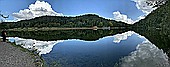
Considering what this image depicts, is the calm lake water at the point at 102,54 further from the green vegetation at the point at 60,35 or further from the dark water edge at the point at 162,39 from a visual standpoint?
the green vegetation at the point at 60,35

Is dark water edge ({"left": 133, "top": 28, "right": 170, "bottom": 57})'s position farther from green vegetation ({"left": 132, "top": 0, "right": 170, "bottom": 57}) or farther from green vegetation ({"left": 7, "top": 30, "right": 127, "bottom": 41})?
green vegetation ({"left": 7, "top": 30, "right": 127, "bottom": 41})

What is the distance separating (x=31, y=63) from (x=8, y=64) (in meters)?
2.54

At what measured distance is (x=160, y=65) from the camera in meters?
26.6

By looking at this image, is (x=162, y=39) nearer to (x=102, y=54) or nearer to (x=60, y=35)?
(x=102, y=54)

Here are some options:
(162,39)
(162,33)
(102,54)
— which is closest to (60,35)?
(162,33)

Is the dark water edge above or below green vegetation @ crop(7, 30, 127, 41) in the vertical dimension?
above

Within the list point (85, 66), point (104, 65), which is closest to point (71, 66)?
point (85, 66)

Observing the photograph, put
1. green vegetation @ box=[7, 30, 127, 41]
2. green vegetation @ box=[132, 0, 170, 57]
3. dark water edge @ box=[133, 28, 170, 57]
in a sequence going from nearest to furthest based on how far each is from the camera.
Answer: dark water edge @ box=[133, 28, 170, 57] < green vegetation @ box=[132, 0, 170, 57] < green vegetation @ box=[7, 30, 127, 41]

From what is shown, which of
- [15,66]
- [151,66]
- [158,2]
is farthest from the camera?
[158,2]

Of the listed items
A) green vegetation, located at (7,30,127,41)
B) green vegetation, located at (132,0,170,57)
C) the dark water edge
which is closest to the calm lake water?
the dark water edge

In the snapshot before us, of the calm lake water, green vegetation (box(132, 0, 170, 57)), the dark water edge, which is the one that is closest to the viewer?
the calm lake water

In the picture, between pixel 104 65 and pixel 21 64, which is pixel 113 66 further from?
pixel 21 64

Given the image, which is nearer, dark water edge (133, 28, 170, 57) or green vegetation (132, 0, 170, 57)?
dark water edge (133, 28, 170, 57)

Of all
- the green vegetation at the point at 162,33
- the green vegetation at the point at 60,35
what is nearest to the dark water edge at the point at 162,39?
the green vegetation at the point at 162,33
